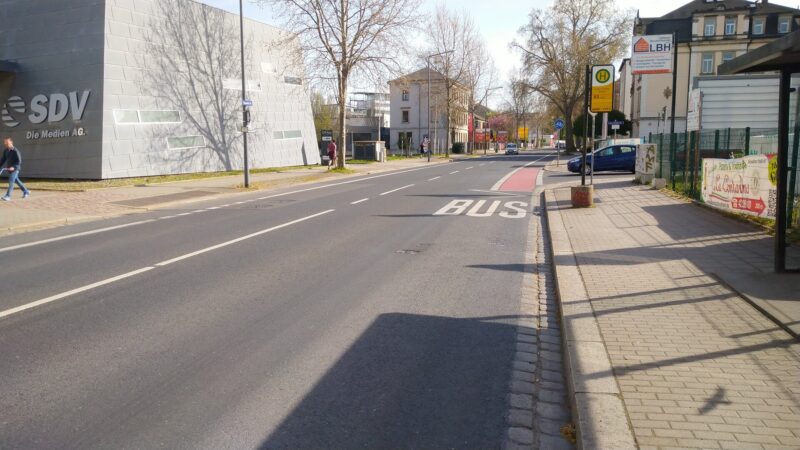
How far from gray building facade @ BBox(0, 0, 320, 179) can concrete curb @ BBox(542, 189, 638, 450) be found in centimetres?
2274

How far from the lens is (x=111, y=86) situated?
987 inches

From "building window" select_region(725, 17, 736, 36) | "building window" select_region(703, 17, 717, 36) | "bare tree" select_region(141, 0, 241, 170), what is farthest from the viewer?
"building window" select_region(703, 17, 717, 36)

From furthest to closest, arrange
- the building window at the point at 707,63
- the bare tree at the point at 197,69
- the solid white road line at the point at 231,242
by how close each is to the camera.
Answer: the building window at the point at 707,63
the bare tree at the point at 197,69
the solid white road line at the point at 231,242

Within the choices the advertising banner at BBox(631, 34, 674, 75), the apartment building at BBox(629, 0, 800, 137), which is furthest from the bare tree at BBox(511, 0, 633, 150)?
the advertising banner at BBox(631, 34, 674, 75)

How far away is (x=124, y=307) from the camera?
21.8 feet

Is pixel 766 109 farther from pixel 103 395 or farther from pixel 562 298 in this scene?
pixel 103 395

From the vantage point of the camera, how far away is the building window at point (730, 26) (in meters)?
64.0

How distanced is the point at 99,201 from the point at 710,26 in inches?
2534

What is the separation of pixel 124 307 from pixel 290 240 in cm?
469

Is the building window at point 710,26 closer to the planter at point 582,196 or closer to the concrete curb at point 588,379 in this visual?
the planter at point 582,196

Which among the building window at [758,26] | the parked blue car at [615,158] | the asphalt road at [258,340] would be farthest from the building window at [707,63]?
the asphalt road at [258,340]

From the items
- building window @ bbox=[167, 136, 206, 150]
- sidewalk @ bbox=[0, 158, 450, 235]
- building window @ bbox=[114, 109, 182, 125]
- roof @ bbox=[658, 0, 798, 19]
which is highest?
roof @ bbox=[658, 0, 798, 19]

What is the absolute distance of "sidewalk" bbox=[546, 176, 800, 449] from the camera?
11.7 feet

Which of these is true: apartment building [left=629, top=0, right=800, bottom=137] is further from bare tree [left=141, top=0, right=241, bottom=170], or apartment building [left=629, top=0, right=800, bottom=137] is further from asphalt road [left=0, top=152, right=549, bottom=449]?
asphalt road [left=0, top=152, right=549, bottom=449]
